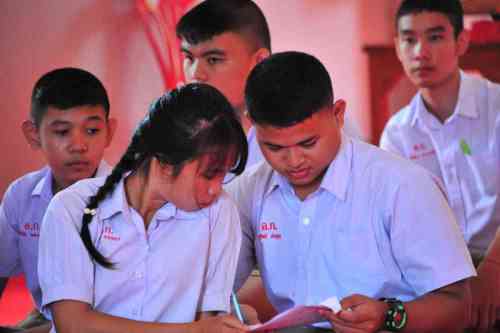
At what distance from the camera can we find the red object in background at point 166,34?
13.6 ft

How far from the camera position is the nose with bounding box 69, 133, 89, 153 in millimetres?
2074

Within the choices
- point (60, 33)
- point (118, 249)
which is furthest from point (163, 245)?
point (60, 33)

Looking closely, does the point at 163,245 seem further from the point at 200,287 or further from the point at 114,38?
the point at 114,38

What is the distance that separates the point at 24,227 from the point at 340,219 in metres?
A: 0.84

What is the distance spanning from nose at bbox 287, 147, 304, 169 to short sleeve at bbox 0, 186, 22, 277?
2.68ft

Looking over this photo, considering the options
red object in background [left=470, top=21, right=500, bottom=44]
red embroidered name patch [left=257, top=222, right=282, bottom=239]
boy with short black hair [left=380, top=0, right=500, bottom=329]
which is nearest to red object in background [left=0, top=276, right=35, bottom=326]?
red embroidered name patch [left=257, top=222, right=282, bottom=239]

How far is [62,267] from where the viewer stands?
1.59 m

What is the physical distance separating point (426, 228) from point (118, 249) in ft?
2.09

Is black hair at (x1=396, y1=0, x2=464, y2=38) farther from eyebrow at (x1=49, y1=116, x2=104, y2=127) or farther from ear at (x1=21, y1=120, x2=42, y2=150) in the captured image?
ear at (x1=21, y1=120, x2=42, y2=150)

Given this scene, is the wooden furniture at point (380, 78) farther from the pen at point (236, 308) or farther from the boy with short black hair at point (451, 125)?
the pen at point (236, 308)

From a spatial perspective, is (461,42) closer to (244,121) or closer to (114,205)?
(244,121)

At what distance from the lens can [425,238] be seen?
167cm

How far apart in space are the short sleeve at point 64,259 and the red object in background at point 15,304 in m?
1.43

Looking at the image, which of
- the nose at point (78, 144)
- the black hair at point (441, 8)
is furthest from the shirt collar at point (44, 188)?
the black hair at point (441, 8)
